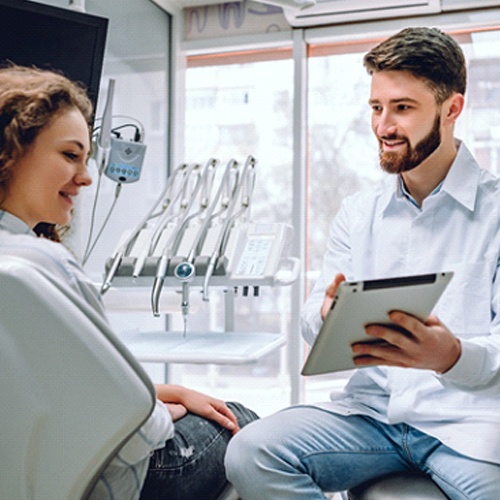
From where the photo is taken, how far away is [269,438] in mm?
1408

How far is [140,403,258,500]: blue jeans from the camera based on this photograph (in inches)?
47.1

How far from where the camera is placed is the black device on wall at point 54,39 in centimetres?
193

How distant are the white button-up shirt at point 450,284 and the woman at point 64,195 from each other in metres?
0.43

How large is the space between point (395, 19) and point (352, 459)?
7.64ft

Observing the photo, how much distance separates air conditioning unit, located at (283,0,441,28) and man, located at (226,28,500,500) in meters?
1.24

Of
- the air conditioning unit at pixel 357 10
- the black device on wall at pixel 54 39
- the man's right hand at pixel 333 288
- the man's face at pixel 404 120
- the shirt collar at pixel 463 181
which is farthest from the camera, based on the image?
the air conditioning unit at pixel 357 10

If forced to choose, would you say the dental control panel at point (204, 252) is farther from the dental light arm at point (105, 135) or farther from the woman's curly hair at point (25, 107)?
the woman's curly hair at point (25, 107)

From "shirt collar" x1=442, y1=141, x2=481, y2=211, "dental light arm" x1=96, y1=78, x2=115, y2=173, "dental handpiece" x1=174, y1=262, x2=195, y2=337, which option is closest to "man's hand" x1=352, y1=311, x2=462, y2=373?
"shirt collar" x1=442, y1=141, x2=481, y2=211

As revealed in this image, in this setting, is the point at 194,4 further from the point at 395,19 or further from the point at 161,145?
the point at 395,19

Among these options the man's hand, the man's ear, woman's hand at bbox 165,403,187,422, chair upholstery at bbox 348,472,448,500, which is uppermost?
the man's ear

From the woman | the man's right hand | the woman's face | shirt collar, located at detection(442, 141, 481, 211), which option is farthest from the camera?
shirt collar, located at detection(442, 141, 481, 211)

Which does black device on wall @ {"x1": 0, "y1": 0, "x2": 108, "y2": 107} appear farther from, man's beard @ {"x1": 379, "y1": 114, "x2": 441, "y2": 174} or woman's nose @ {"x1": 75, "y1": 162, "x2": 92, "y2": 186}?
man's beard @ {"x1": 379, "y1": 114, "x2": 441, "y2": 174}

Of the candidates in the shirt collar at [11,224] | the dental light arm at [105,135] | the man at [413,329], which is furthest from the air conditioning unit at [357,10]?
the shirt collar at [11,224]

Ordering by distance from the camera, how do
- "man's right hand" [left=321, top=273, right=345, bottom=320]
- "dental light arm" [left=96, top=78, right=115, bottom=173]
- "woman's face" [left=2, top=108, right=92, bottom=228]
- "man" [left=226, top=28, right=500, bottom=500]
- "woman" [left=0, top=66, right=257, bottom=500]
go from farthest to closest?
"dental light arm" [left=96, top=78, right=115, bottom=173]
"man" [left=226, top=28, right=500, bottom=500]
"man's right hand" [left=321, top=273, right=345, bottom=320]
"woman's face" [left=2, top=108, right=92, bottom=228]
"woman" [left=0, top=66, right=257, bottom=500]
